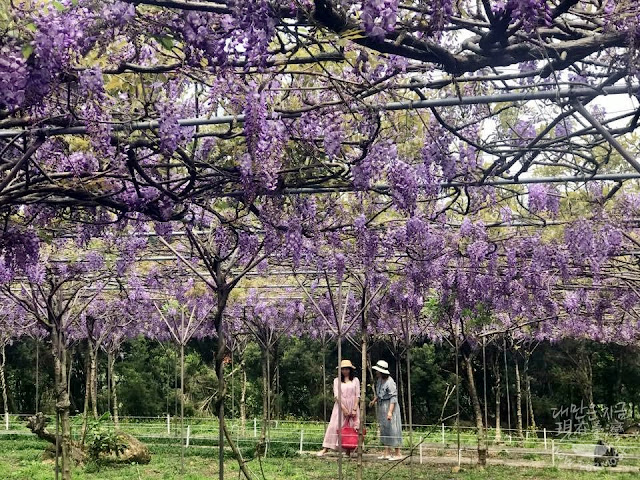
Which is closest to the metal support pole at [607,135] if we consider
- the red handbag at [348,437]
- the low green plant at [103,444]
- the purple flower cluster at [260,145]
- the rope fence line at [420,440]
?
the purple flower cluster at [260,145]

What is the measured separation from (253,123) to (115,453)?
784 centimetres

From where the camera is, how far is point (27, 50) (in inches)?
118

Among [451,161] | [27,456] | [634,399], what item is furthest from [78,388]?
[451,161]

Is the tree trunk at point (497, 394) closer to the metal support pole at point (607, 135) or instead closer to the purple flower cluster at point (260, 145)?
the purple flower cluster at point (260, 145)

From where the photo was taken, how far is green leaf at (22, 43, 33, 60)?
3.00 metres

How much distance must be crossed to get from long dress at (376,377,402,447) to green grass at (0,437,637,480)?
1.16 feet

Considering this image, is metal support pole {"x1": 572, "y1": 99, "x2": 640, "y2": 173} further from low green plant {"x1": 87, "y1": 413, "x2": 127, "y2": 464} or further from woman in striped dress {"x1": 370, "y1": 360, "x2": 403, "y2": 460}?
low green plant {"x1": 87, "y1": 413, "x2": 127, "y2": 464}

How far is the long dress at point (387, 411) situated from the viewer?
10.1 metres

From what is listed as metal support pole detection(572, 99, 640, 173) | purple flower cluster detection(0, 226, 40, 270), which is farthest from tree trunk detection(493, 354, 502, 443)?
metal support pole detection(572, 99, 640, 173)

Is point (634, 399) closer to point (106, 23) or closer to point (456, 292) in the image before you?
point (456, 292)

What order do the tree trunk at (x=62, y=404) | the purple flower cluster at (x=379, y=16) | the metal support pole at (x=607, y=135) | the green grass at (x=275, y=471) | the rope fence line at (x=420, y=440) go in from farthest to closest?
the rope fence line at (x=420, y=440) < the green grass at (x=275, y=471) < the tree trunk at (x=62, y=404) < the metal support pole at (x=607, y=135) < the purple flower cluster at (x=379, y=16)

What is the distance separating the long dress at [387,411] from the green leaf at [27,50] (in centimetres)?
765

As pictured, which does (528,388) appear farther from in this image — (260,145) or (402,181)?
(260,145)

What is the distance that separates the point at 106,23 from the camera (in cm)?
314
